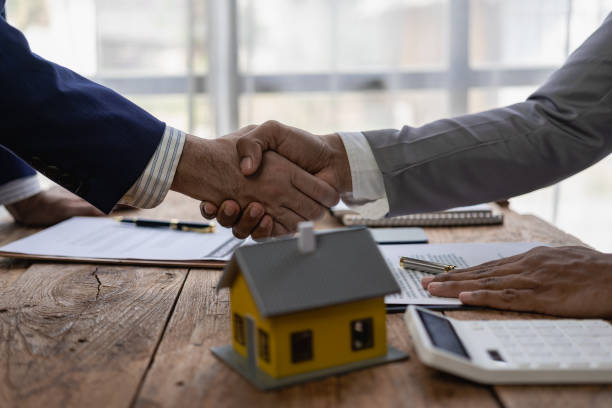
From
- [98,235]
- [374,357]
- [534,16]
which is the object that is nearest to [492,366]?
[374,357]

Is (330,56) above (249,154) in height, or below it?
above

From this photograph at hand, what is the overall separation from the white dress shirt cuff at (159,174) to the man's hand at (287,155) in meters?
0.12

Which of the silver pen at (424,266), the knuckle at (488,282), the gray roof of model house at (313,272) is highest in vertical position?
the gray roof of model house at (313,272)

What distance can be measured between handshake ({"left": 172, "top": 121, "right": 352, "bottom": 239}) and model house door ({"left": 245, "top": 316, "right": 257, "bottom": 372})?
0.62 m

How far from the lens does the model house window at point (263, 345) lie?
59cm

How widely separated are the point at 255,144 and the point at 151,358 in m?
0.65

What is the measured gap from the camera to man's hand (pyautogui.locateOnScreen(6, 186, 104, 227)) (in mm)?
1431

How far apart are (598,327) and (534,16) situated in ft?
7.17

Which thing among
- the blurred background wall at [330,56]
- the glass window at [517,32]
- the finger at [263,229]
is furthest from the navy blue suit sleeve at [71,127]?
the glass window at [517,32]

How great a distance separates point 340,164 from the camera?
1.25m

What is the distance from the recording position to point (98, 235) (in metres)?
1.26

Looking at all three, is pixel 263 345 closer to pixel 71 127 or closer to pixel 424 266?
pixel 424 266

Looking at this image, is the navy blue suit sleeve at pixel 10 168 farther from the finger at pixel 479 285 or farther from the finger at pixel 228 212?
the finger at pixel 479 285

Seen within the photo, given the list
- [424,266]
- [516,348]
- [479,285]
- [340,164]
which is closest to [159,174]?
[340,164]
